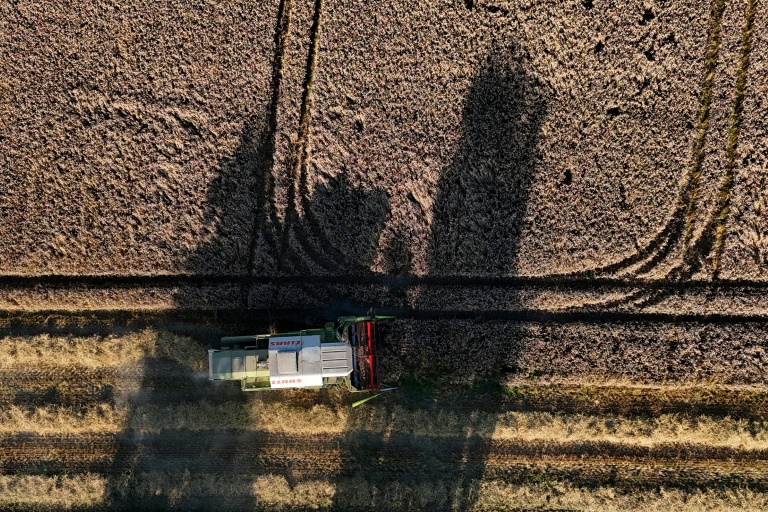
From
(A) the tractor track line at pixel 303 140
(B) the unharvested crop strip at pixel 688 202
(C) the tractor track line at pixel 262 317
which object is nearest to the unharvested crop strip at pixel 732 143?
(B) the unharvested crop strip at pixel 688 202

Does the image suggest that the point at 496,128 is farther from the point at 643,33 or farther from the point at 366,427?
the point at 366,427

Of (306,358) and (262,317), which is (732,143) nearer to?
(306,358)

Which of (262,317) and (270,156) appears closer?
(262,317)

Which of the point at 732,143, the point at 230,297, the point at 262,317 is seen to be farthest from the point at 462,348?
the point at 732,143

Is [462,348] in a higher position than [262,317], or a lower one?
lower

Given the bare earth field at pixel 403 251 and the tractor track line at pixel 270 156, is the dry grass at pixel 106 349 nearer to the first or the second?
the bare earth field at pixel 403 251

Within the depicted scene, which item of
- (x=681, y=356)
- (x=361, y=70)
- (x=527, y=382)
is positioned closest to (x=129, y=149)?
(x=361, y=70)
